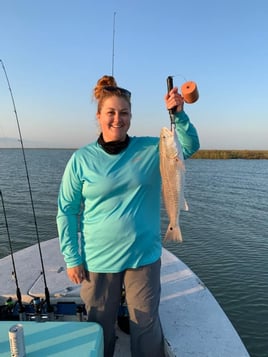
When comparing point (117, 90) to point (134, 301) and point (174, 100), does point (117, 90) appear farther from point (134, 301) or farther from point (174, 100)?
point (134, 301)

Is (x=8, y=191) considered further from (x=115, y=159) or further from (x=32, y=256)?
(x=115, y=159)

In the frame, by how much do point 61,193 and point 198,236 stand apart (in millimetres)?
9451

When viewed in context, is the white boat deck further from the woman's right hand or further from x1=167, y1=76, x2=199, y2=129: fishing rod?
x1=167, y1=76, x2=199, y2=129: fishing rod

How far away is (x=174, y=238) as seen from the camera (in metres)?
2.47

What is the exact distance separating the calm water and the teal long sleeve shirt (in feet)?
12.8

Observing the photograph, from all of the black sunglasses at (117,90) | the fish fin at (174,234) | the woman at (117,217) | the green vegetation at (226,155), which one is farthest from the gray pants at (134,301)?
the green vegetation at (226,155)

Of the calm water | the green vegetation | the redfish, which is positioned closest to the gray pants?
the redfish

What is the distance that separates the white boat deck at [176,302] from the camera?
2803 millimetres

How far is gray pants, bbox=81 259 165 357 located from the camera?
2408 millimetres

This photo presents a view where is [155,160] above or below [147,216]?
above

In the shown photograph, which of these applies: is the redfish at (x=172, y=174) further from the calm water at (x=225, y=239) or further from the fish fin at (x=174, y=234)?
the calm water at (x=225, y=239)

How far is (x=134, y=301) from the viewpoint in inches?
95.1

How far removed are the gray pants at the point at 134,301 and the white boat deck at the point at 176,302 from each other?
0.37m

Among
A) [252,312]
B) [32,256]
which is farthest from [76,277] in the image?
[252,312]
